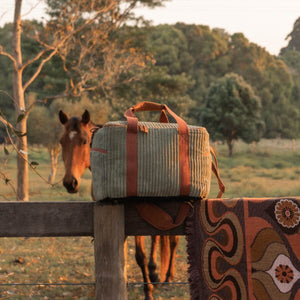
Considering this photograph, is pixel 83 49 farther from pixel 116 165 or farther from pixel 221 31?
pixel 221 31

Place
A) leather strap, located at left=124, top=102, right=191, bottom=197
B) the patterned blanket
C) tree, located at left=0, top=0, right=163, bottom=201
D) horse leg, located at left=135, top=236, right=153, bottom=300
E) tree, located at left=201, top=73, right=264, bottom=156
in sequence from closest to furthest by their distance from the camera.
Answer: the patterned blanket → leather strap, located at left=124, top=102, right=191, bottom=197 → horse leg, located at left=135, top=236, right=153, bottom=300 → tree, located at left=0, top=0, right=163, bottom=201 → tree, located at left=201, top=73, right=264, bottom=156

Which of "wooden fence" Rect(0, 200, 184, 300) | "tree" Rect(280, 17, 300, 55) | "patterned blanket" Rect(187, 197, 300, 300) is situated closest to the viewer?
"patterned blanket" Rect(187, 197, 300, 300)

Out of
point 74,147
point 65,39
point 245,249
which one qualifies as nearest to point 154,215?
point 245,249

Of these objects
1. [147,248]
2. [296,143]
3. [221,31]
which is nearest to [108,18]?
[147,248]

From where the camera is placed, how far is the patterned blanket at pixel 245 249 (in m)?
1.75

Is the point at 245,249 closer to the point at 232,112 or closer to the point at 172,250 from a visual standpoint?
the point at 172,250

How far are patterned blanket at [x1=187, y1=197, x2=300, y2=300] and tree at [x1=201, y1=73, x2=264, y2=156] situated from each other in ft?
128

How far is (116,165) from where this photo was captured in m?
2.04

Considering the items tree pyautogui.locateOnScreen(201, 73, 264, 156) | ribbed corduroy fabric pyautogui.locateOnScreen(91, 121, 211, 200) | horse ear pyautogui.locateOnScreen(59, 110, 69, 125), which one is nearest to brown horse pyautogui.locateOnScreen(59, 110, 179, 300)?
horse ear pyautogui.locateOnScreen(59, 110, 69, 125)

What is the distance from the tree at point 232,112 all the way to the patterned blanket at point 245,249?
128 ft

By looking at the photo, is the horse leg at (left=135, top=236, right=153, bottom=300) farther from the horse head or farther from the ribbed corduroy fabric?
the ribbed corduroy fabric

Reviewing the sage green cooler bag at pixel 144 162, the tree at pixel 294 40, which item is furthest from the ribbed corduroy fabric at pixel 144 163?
the tree at pixel 294 40

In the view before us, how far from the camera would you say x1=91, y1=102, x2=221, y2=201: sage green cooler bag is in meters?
2.03

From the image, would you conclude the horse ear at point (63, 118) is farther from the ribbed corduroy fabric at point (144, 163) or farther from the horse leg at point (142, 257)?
the ribbed corduroy fabric at point (144, 163)
